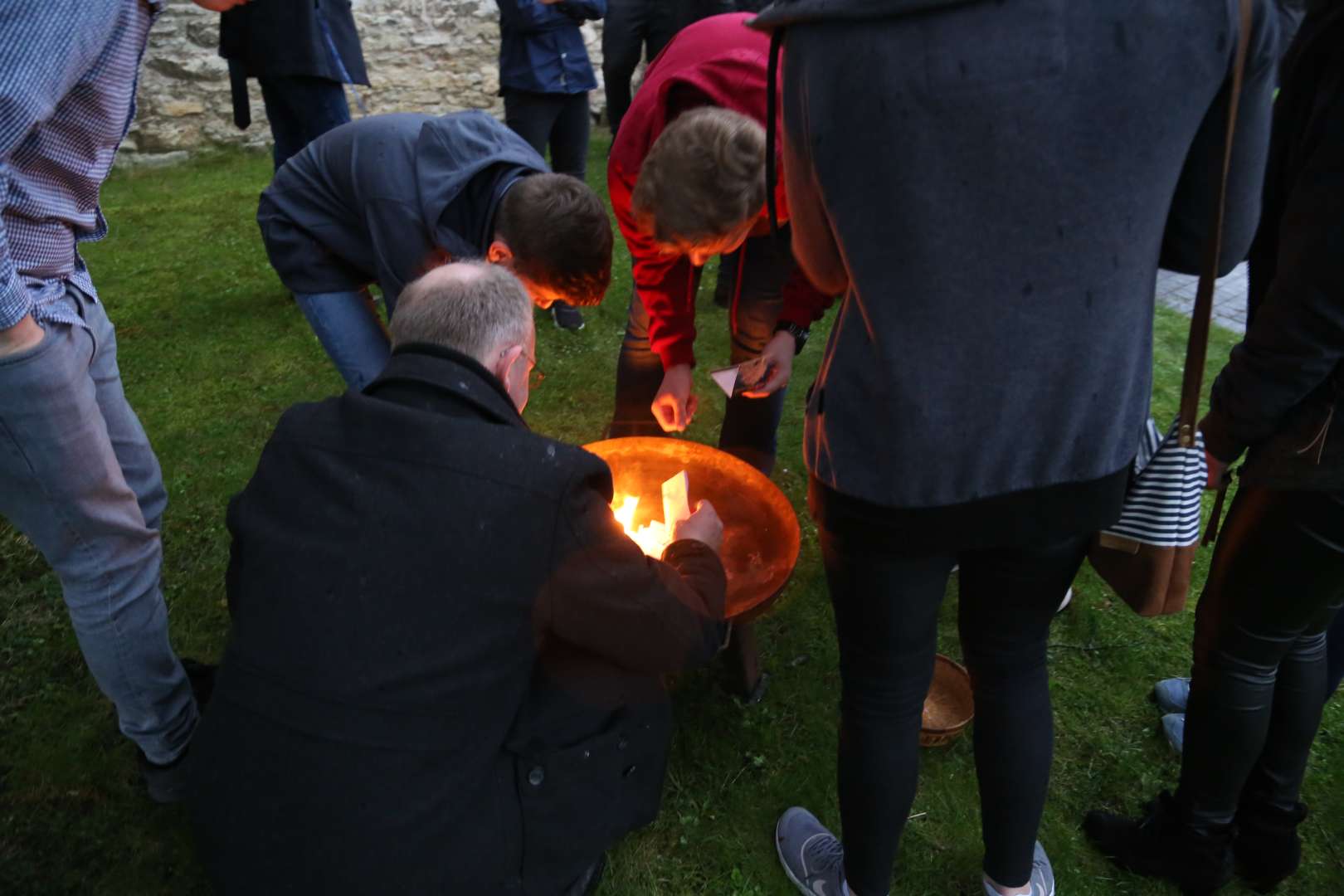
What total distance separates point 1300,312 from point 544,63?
14.6ft

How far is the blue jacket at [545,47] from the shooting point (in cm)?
490

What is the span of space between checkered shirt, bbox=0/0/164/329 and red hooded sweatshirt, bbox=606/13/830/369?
110 centimetres

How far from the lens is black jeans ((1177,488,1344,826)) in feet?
4.99

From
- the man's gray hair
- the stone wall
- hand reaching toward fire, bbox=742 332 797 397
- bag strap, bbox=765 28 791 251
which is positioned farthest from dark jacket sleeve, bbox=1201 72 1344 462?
the stone wall

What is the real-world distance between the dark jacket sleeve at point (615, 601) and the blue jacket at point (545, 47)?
412cm


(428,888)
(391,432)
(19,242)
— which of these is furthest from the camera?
(19,242)

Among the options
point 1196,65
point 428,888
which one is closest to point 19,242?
point 428,888

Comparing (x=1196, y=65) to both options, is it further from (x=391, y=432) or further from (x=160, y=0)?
(x=160, y=0)

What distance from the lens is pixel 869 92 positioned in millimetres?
1092

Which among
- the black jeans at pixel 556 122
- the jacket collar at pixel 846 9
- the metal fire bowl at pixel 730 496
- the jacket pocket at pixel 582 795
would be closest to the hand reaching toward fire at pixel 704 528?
the metal fire bowl at pixel 730 496

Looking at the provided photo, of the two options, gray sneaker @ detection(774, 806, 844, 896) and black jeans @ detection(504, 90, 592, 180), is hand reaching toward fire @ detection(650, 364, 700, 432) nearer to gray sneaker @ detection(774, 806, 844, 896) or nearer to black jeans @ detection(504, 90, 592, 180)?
gray sneaker @ detection(774, 806, 844, 896)

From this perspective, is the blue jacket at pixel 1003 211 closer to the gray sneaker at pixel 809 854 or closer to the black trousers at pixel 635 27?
the gray sneaker at pixel 809 854

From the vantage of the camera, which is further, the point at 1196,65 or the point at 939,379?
the point at 939,379

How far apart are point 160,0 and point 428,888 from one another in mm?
1695
